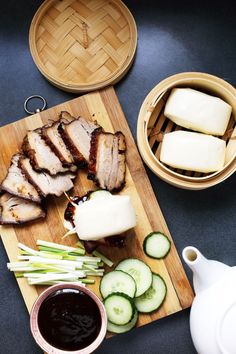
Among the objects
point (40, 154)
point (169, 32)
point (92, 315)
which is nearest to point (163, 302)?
point (92, 315)

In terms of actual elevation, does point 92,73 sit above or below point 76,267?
above

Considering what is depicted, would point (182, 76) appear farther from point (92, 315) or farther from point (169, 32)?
point (92, 315)

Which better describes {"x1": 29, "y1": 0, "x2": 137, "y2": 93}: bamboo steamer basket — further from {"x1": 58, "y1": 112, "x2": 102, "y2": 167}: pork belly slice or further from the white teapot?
the white teapot

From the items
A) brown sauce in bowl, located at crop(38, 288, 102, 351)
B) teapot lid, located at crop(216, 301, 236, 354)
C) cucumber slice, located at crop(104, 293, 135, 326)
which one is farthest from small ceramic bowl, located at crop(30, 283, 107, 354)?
teapot lid, located at crop(216, 301, 236, 354)

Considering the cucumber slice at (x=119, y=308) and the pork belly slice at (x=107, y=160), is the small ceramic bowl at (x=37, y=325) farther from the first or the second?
the pork belly slice at (x=107, y=160)

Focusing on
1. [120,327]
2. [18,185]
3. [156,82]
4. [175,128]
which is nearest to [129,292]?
[120,327]

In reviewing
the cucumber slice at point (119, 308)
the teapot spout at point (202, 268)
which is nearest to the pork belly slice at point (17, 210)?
the cucumber slice at point (119, 308)

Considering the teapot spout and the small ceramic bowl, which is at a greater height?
the teapot spout

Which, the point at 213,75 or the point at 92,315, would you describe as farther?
the point at 213,75
